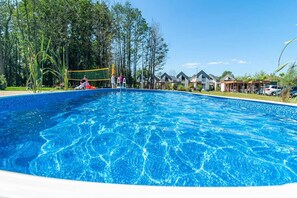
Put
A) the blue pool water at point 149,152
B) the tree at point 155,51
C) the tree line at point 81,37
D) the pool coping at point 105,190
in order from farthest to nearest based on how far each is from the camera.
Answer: the tree at point 155,51 < the tree line at point 81,37 < the blue pool water at point 149,152 < the pool coping at point 105,190

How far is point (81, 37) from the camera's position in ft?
80.1

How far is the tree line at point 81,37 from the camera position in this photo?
21.6 metres

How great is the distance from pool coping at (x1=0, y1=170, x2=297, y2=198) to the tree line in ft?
65.5

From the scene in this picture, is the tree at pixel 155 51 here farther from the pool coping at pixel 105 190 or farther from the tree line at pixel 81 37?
the pool coping at pixel 105 190

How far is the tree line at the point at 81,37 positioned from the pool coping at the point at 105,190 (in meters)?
20.0

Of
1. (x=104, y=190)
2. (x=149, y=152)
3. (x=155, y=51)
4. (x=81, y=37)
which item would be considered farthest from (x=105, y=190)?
(x=155, y=51)

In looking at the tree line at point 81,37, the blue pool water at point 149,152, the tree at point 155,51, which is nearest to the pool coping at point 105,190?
the blue pool water at point 149,152

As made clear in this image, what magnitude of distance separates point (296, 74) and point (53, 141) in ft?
36.3

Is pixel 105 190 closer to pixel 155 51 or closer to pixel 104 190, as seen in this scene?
pixel 104 190

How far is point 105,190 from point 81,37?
1048 inches

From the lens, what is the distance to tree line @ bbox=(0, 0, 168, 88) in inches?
850

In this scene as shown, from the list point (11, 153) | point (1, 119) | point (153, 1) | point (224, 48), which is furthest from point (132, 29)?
point (11, 153)

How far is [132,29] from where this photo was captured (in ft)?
93.0

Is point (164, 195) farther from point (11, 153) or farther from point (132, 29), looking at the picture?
point (132, 29)
